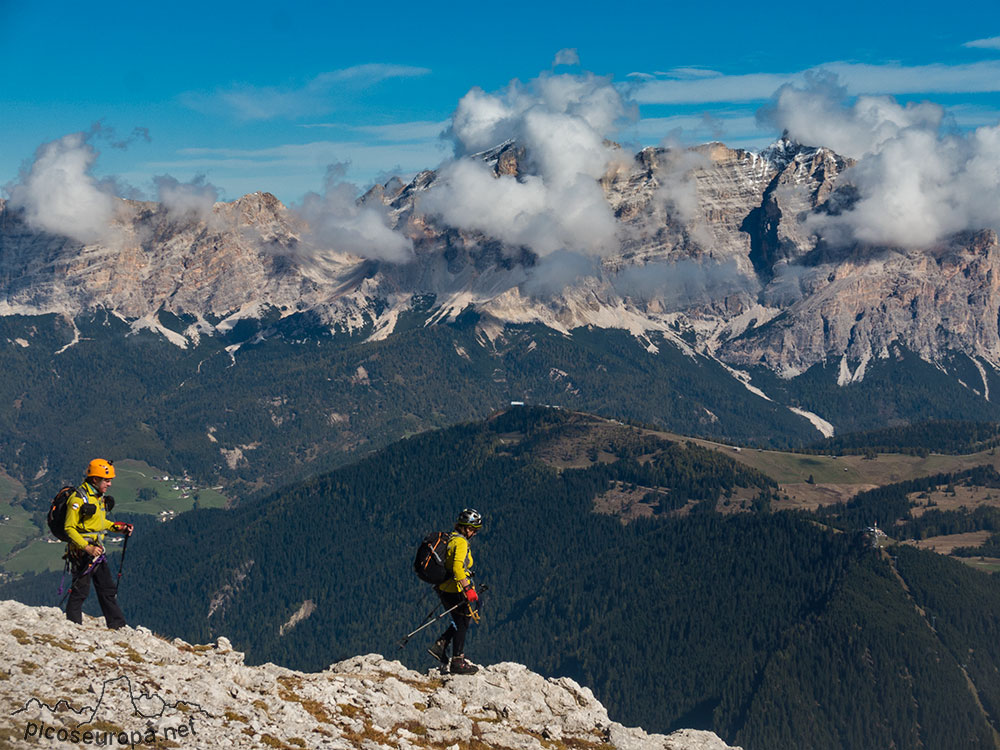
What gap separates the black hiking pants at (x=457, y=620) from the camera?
6266 cm

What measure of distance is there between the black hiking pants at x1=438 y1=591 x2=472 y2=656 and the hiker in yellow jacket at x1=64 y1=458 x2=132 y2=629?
1638cm

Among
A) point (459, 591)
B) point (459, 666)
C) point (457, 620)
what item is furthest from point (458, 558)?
point (459, 666)

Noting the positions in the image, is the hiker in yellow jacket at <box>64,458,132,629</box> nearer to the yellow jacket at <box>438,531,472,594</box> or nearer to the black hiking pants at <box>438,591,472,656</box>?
the yellow jacket at <box>438,531,472,594</box>

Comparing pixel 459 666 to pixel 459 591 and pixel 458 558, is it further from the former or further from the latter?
pixel 458 558

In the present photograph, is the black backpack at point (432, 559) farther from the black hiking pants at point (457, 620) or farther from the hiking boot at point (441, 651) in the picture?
the hiking boot at point (441, 651)

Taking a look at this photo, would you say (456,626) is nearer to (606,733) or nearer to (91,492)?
(606,733)

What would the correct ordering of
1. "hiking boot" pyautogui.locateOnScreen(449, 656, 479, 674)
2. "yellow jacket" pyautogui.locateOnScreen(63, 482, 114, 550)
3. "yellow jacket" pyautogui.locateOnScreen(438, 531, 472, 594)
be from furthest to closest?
"hiking boot" pyautogui.locateOnScreen(449, 656, 479, 674), "yellow jacket" pyautogui.locateOnScreen(438, 531, 472, 594), "yellow jacket" pyautogui.locateOnScreen(63, 482, 114, 550)

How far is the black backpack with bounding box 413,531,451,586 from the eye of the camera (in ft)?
200

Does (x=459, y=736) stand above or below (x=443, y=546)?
below

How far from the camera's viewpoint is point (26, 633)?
55031 mm

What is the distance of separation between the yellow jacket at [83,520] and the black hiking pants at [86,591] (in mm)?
1080

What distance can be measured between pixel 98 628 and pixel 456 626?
1803cm

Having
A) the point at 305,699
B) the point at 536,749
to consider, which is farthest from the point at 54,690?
the point at 536,749

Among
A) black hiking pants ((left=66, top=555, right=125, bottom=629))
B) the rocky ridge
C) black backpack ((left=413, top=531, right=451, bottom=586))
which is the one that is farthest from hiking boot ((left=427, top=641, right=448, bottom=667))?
black hiking pants ((left=66, top=555, right=125, bottom=629))
